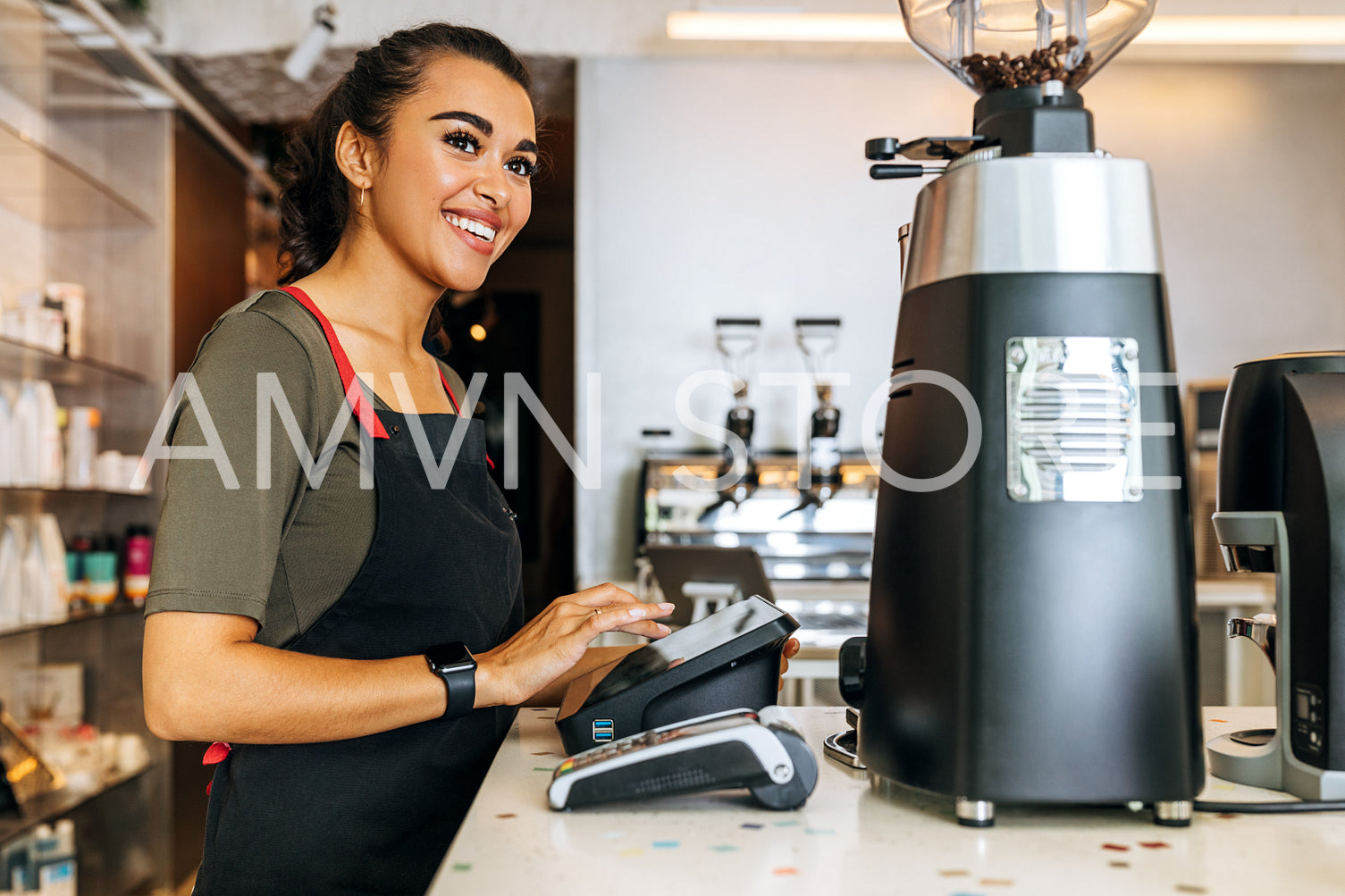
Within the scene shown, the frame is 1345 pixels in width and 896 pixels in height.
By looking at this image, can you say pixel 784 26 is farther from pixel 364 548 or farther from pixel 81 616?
pixel 364 548

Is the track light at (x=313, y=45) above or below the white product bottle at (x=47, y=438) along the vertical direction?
above

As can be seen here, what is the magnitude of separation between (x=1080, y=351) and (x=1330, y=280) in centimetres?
374

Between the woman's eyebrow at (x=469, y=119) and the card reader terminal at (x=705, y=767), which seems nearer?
the card reader terminal at (x=705, y=767)

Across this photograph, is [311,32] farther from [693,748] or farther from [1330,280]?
[1330,280]

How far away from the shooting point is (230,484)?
0.84 m

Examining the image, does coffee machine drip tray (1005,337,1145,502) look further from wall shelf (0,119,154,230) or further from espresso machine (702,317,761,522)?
espresso machine (702,317,761,522)

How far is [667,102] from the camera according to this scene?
3.70 m

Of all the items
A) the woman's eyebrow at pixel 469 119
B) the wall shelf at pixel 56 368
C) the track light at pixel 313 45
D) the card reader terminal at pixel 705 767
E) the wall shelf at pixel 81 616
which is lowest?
the wall shelf at pixel 81 616

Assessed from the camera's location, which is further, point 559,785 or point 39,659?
point 39,659

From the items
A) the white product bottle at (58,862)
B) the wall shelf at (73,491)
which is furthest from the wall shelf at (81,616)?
the white product bottle at (58,862)

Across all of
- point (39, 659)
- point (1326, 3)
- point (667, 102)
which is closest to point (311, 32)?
point (667, 102)

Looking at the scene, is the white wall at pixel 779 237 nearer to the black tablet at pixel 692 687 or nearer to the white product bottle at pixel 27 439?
the white product bottle at pixel 27 439

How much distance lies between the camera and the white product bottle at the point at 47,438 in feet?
8.05

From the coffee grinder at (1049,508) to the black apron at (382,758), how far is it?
444 mm
